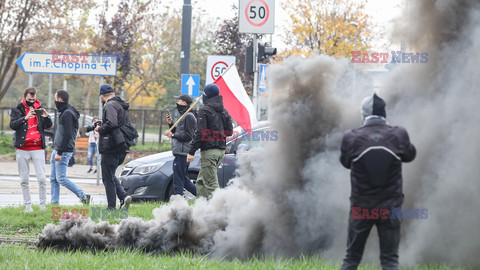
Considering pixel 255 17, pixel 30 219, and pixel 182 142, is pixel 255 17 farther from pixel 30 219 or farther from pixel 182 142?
pixel 30 219

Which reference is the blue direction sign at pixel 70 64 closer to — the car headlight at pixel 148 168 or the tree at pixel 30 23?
the car headlight at pixel 148 168

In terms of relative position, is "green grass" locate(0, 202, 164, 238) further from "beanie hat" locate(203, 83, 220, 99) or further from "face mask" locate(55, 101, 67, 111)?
"beanie hat" locate(203, 83, 220, 99)

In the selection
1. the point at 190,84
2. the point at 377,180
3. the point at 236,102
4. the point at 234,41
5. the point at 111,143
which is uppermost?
the point at 234,41

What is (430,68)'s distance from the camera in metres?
6.71

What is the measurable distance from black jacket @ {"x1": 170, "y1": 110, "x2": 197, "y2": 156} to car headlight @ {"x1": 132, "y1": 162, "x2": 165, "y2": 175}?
107 cm

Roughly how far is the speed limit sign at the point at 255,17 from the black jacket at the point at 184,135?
12.3 ft

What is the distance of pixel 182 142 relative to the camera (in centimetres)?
1014

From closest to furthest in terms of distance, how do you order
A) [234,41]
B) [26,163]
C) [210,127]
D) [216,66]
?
[210,127], [26,163], [216,66], [234,41]

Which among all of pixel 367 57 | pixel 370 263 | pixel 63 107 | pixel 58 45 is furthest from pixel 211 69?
pixel 58 45

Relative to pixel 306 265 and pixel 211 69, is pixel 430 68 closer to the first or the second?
pixel 306 265

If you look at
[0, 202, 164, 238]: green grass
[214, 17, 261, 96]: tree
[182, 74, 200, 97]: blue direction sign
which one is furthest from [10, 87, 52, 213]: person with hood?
[214, 17, 261, 96]: tree

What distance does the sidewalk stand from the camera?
12.4 meters

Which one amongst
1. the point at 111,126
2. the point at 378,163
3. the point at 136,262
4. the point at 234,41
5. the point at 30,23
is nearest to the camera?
the point at 378,163

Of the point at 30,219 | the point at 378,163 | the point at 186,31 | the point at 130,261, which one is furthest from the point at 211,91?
the point at 186,31
